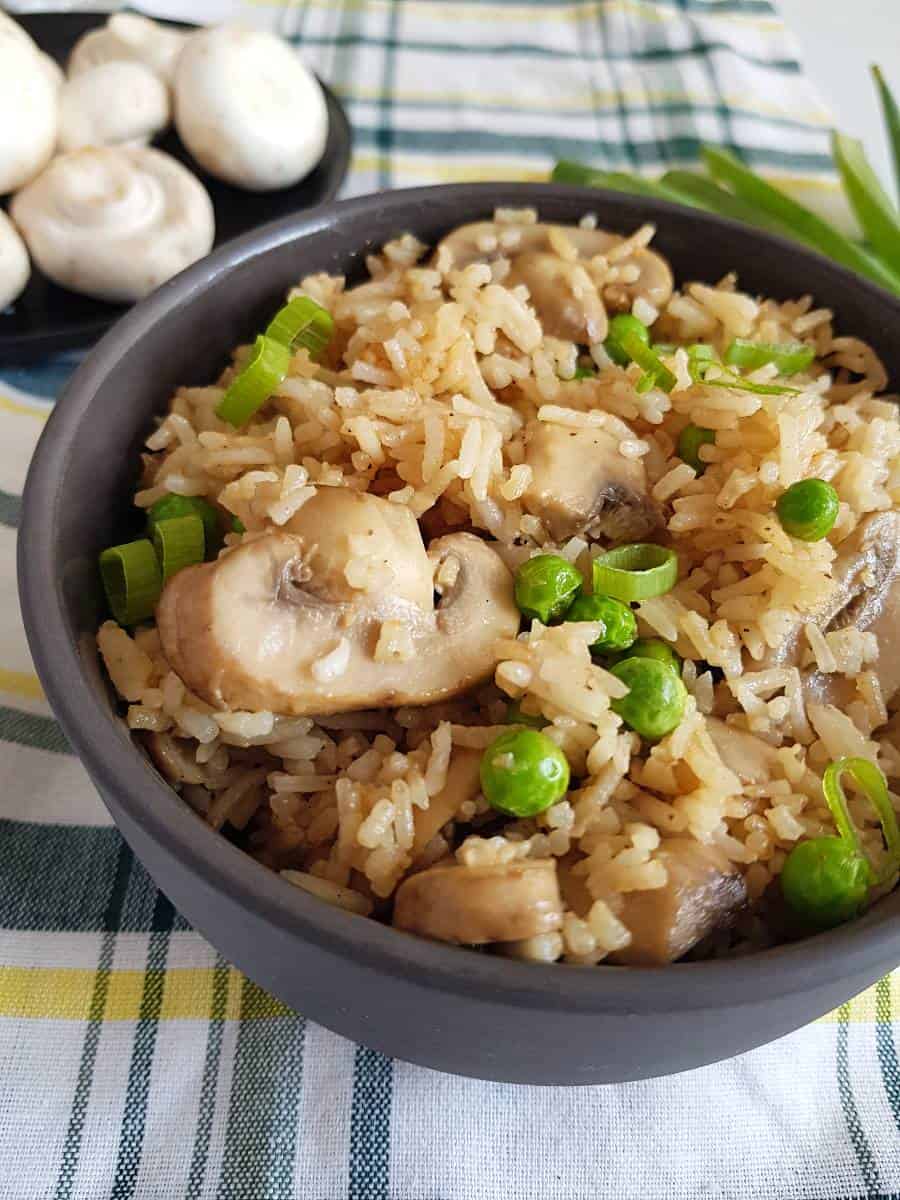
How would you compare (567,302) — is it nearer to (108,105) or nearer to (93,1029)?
(93,1029)

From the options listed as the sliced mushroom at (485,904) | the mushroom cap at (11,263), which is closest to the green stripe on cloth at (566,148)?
the mushroom cap at (11,263)

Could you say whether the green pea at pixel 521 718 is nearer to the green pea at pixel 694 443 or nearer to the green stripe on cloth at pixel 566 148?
the green pea at pixel 694 443

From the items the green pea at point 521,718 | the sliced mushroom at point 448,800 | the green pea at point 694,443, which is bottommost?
the sliced mushroom at point 448,800

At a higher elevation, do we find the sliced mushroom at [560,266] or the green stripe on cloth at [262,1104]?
the sliced mushroom at [560,266]

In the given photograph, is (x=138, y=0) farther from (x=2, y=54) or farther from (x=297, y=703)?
(x=297, y=703)

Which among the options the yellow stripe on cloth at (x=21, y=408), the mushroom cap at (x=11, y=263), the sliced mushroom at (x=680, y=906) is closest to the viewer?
the sliced mushroom at (x=680, y=906)

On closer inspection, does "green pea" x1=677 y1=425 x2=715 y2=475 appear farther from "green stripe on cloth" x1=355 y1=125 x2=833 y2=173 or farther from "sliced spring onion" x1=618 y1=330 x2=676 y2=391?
"green stripe on cloth" x1=355 y1=125 x2=833 y2=173

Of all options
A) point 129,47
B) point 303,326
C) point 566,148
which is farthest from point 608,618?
point 129,47
